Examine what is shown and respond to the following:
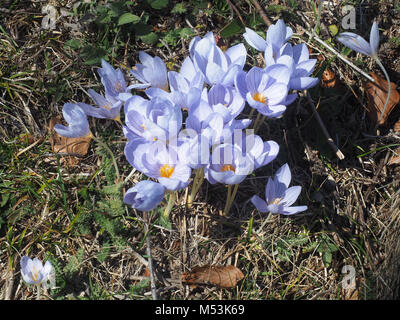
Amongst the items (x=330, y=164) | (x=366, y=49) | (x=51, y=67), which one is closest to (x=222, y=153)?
(x=330, y=164)

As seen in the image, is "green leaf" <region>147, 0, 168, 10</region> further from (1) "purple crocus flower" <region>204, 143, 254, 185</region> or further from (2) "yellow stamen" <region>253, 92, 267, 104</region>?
(1) "purple crocus flower" <region>204, 143, 254, 185</region>

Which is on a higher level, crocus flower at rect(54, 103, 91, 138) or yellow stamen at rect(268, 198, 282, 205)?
crocus flower at rect(54, 103, 91, 138)

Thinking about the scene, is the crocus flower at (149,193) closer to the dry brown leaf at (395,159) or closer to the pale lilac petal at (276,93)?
the pale lilac petal at (276,93)

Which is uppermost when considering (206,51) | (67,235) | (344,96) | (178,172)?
(206,51)

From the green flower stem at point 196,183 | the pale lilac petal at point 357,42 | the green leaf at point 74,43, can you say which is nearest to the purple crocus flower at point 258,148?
the green flower stem at point 196,183

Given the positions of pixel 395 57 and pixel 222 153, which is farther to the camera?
pixel 395 57

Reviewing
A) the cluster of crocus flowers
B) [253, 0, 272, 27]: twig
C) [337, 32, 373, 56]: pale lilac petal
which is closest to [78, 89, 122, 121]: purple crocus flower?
the cluster of crocus flowers

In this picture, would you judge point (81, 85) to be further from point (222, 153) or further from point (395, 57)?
point (395, 57)
